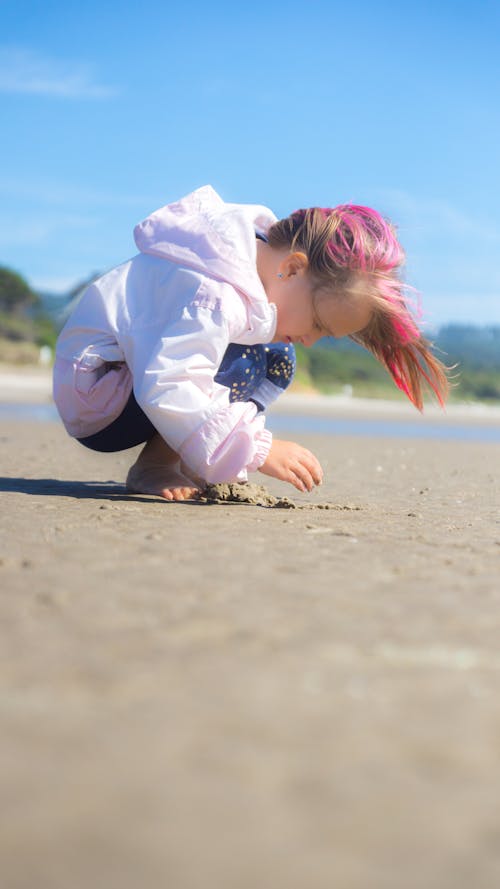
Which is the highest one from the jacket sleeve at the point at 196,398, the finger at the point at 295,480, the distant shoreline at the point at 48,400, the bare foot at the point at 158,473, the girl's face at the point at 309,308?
Answer: the girl's face at the point at 309,308

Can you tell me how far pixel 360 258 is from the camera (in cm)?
266

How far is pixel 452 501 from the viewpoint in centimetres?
338

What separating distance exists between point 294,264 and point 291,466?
59 centimetres

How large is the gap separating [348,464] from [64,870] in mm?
4618

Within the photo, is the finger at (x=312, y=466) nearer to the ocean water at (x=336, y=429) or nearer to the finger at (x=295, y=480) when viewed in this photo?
the finger at (x=295, y=480)

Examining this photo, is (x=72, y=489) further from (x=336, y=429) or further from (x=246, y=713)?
(x=336, y=429)

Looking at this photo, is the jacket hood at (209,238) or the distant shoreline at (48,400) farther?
Result: the distant shoreline at (48,400)

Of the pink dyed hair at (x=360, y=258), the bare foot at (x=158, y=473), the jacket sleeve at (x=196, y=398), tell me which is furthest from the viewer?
the bare foot at (x=158, y=473)

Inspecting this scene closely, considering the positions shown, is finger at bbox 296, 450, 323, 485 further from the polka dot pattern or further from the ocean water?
the ocean water

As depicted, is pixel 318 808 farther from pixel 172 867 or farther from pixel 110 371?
pixel 110 371

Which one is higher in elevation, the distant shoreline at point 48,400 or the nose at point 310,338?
the nose at point 310,338

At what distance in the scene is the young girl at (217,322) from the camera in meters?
2.45

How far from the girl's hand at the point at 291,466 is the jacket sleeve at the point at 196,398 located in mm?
48

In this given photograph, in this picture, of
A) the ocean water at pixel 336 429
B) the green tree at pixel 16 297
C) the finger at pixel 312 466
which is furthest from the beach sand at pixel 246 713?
the green tree at pixel 16 297
